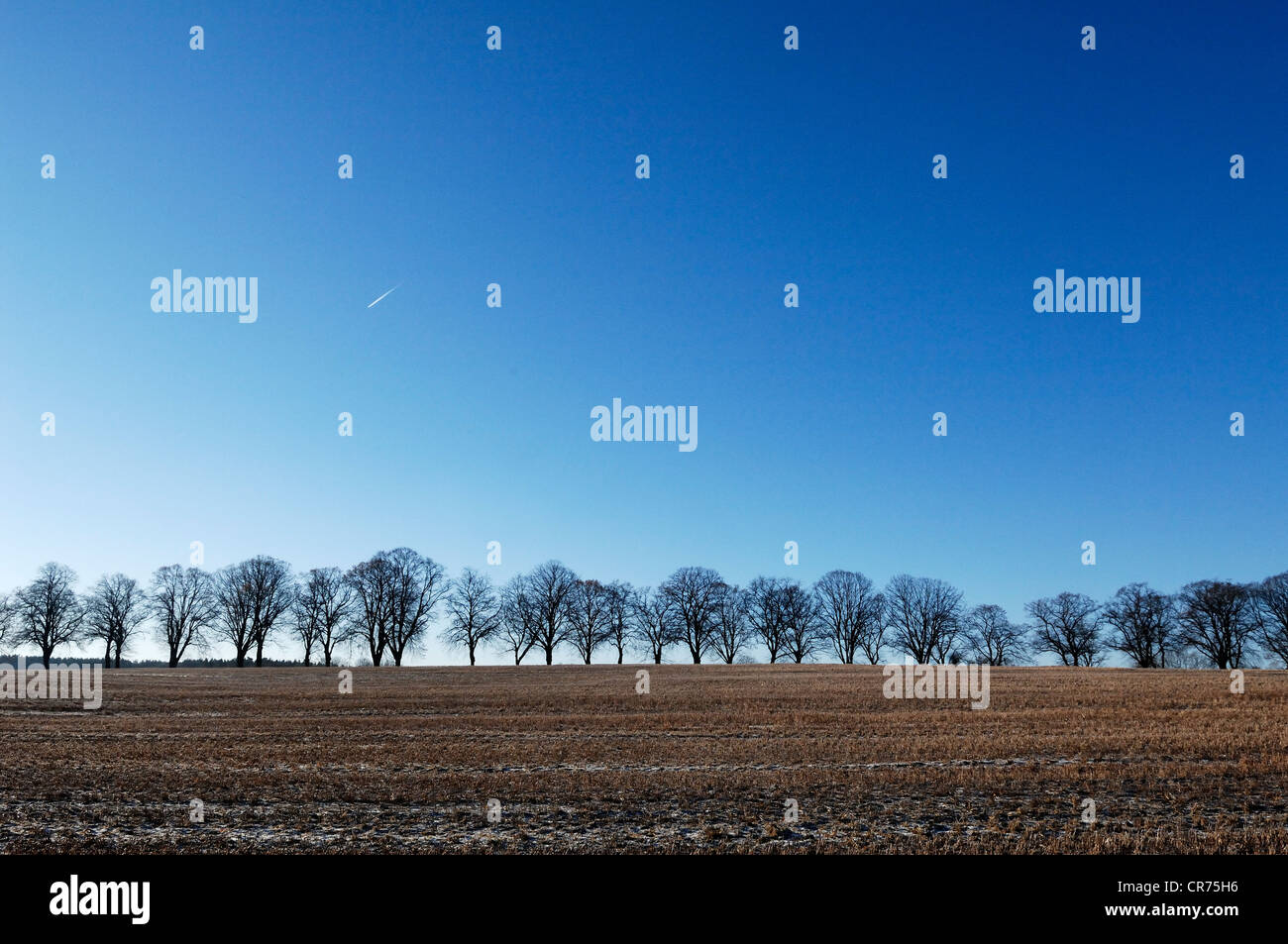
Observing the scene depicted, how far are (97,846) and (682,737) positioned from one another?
1955 centimetres

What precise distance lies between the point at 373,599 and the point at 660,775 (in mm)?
98568

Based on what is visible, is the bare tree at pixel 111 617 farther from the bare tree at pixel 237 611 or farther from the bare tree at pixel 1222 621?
the bare tree at pixel 1222 621

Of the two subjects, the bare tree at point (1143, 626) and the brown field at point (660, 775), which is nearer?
the brown field at point (660, 775)

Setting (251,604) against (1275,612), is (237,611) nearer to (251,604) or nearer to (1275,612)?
(251,604)

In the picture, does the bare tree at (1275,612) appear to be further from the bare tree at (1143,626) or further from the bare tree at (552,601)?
the bare tree at (552,601)

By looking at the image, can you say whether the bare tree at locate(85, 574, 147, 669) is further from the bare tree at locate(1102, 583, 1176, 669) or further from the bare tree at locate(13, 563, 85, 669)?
the bare tree at locate(1102, 583, 1176, 669)

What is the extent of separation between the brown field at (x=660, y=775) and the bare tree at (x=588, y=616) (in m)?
73.9

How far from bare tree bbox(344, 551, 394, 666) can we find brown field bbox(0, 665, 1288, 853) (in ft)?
221

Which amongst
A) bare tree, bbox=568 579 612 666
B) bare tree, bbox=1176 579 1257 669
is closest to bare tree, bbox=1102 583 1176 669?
bare tree, bbox=1176 579 1257 669

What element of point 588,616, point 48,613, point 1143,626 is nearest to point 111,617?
point 48,613

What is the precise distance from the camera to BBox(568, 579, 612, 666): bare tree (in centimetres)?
11731

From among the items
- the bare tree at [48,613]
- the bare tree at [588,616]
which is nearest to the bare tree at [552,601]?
the bare tree at [588,616]

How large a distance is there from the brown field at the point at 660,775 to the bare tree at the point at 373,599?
6727 cm

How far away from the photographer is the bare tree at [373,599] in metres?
110
